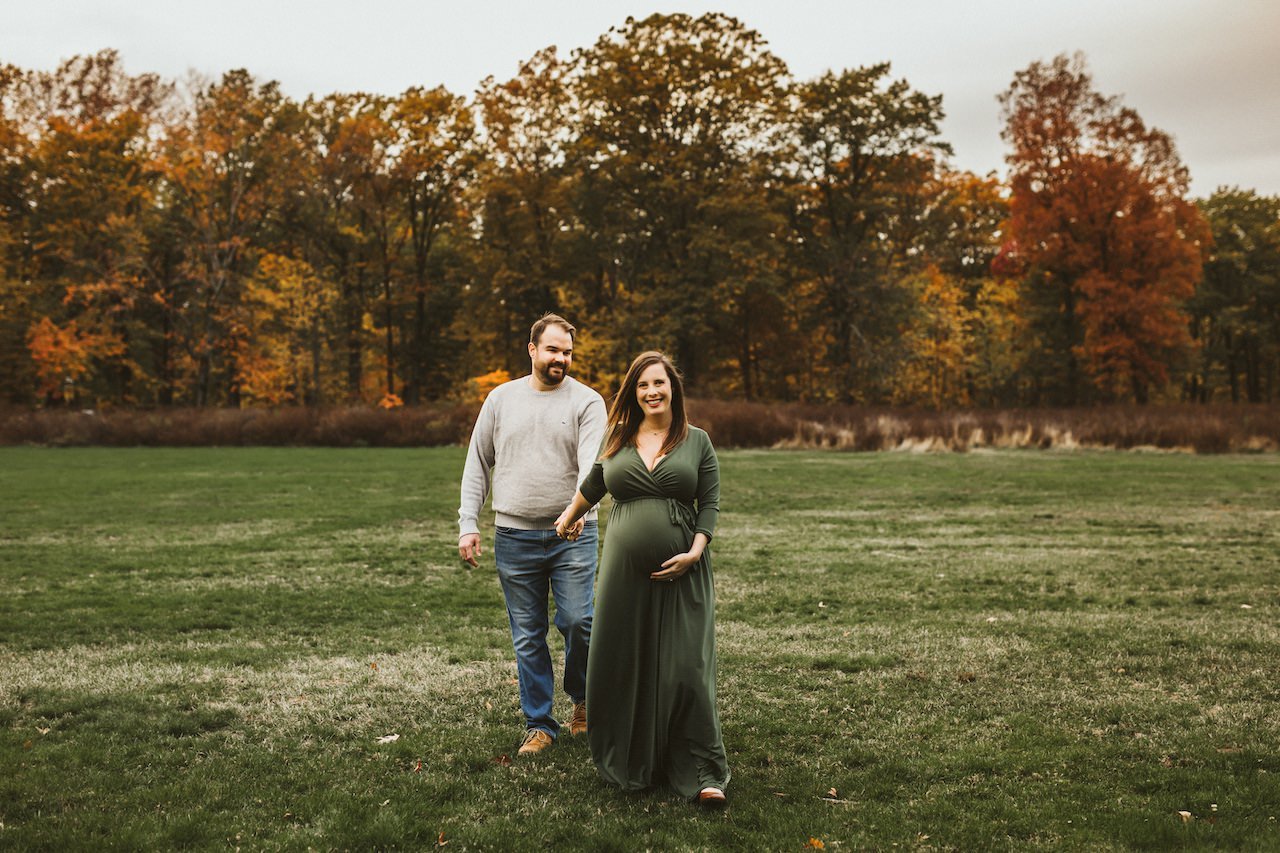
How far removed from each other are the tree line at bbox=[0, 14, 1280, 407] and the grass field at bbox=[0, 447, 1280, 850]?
26071 millimetres

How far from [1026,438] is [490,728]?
28.0 meters

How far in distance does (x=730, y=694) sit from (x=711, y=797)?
73.6 inches

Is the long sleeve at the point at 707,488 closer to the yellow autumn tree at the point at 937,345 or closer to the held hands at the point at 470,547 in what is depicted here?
the held hands at the point at 470,547

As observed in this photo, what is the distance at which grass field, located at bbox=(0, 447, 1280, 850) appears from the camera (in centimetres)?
414

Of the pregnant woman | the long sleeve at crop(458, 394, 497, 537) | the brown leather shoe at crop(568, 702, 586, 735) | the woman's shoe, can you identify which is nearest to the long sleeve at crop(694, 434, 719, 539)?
the pregnant woman

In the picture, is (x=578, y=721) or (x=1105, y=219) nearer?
(x=578, y=721)

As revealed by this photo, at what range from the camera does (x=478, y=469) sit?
5.19 metres

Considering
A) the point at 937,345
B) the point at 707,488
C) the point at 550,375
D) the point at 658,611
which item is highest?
the point at 937,345

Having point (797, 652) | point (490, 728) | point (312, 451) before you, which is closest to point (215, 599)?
point (490, 728)

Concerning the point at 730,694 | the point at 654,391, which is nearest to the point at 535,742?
the point at 730,694

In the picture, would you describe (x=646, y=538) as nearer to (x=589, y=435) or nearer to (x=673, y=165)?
(x=589, y=435)

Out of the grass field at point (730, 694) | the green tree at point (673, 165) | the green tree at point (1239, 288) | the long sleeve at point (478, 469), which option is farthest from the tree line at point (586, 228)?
the long sleeve at point (478, 469)

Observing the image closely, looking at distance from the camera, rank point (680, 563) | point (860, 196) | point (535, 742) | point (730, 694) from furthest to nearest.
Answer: point (860, 196), point (730, 694), point (535, 742), point (680, 563)

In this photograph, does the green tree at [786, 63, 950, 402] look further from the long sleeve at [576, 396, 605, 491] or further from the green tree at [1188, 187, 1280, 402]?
the long sleeve at [576, 396, 605, 491]
